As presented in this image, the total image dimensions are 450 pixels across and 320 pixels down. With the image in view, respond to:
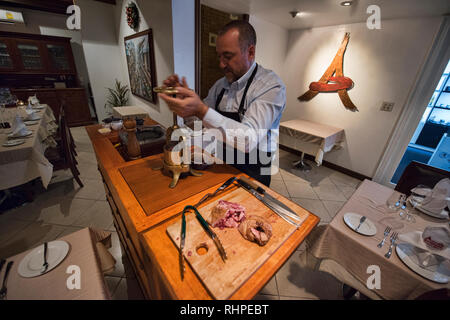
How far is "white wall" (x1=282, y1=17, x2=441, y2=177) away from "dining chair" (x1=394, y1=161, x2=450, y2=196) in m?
1.61

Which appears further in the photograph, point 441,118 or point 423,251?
point 441,118

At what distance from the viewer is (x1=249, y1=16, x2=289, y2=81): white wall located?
3.04m

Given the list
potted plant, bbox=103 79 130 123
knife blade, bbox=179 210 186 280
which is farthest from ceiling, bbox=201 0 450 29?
potted plant, bbox=103 79 130 123

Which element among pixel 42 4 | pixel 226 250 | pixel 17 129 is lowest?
pixel 17 129

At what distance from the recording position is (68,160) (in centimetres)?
223

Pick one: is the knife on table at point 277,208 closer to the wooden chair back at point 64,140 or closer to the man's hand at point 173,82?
the man's hand at point 173,82

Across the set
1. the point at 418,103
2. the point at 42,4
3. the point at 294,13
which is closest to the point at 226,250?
the point at 294,13

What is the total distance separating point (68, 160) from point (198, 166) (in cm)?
220

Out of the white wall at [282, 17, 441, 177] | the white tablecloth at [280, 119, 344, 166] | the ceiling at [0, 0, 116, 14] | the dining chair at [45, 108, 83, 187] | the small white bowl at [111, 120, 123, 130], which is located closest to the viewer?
the small white bowl at [111, 120, 123, 130]

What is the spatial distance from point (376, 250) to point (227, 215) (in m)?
0.82

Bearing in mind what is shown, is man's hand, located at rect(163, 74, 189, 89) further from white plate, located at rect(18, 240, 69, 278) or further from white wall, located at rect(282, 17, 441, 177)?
white wall, located at rect(282, 17, 441, 177)

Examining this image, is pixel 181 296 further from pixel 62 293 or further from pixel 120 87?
→ pixel 120 87

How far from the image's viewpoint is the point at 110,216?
201 centimetres

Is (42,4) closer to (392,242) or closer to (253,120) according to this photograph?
(253,120)
